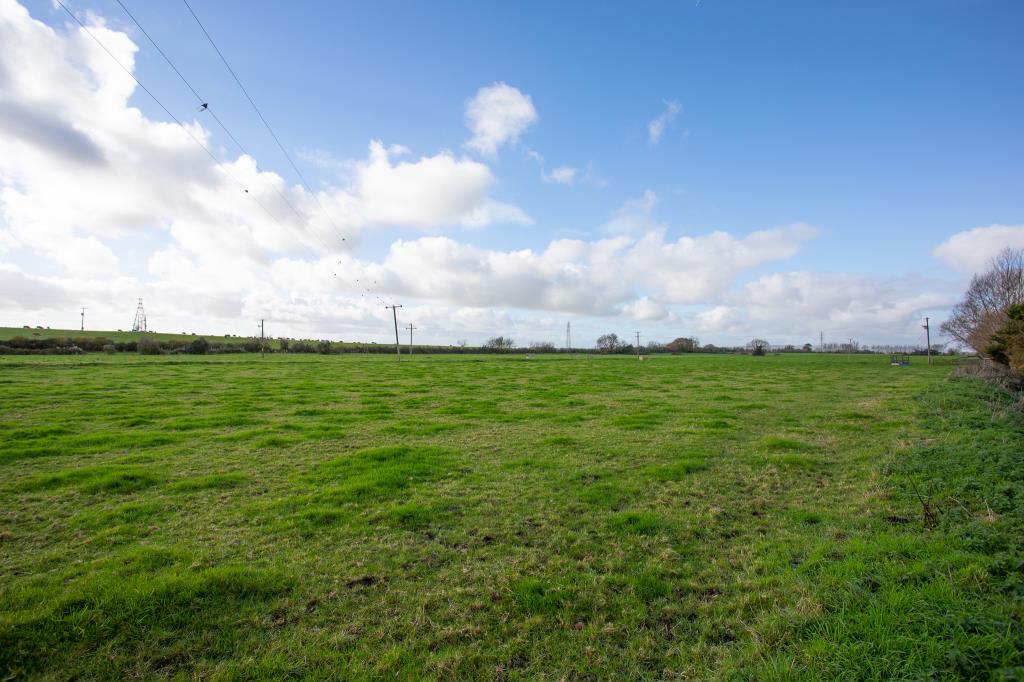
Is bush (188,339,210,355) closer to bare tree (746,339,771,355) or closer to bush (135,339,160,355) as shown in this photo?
bush (135,339,160,355)

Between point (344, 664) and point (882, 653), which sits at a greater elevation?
point (882, 653)

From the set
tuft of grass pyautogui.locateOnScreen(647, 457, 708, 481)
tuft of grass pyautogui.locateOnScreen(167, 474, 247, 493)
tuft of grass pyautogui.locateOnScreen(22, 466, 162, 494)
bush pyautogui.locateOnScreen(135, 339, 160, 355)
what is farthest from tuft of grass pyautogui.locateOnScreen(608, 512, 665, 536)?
bush pyautogui.locateOnScreen(135, 339, 160, 355)

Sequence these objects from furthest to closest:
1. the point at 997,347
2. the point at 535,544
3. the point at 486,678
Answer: the point at 997,347, the point at 535,544, the point at 486,678

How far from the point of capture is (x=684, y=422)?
17.0 meters

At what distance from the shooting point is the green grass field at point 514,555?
423 centimetres

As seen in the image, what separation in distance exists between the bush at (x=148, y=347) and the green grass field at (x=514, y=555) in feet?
238

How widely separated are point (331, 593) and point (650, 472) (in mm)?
7447

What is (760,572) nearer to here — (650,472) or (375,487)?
(650,472)

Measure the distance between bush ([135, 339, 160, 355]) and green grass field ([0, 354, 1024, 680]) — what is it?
72.5 metres

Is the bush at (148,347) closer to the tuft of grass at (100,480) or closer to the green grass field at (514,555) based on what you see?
the green grass field at (514,555)

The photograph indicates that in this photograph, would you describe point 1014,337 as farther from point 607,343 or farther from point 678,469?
point 607,343

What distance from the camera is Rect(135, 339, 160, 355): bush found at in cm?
7266

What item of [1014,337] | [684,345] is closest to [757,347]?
[684,345]

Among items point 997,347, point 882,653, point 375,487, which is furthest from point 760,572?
point 997,347
